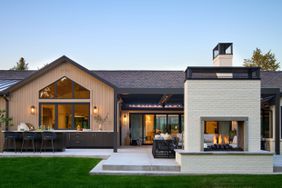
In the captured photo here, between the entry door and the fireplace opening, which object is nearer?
the fireplace opening

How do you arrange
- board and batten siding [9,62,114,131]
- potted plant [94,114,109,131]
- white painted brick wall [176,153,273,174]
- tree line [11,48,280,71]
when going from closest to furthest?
white painted brick wall [176,153,273,174]
potted plant [94,114,109,131]
board and batten siding [9,62,114,131]
tree line [11,48,280,71]

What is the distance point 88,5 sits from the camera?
18469 millimetres

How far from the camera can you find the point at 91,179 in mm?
9922

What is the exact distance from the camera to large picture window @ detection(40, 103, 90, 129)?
1792 centimetres

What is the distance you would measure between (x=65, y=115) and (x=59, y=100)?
0.75m

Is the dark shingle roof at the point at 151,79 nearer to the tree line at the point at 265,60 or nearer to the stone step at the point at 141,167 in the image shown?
the stone step at the point at 141,167

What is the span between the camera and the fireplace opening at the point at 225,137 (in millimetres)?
11883

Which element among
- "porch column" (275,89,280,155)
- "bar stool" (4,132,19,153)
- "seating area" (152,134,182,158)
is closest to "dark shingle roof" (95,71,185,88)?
"porch column" (275,89,280,155)

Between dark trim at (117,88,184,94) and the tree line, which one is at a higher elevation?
the tree line

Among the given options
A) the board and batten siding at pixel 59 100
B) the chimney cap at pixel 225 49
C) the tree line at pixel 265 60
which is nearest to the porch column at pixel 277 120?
the chimney cap at pixel 225 49

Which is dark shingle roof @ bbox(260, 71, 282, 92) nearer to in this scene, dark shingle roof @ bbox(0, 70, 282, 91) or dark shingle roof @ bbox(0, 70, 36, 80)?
dark shingle roof @ bbox(0, 70, 282, 91)

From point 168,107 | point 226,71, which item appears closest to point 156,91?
point 226,71

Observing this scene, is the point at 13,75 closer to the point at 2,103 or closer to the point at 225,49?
the point at 2,103

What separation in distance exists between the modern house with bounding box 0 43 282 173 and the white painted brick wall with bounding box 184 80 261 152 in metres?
0.03
